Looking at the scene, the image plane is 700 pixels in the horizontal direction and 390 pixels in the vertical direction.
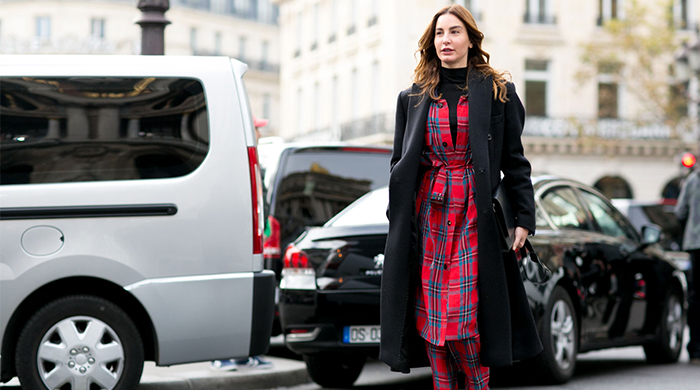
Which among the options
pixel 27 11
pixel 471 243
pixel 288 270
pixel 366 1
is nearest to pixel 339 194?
pixel 288 270

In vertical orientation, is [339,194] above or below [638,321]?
above

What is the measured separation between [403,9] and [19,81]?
113 feet

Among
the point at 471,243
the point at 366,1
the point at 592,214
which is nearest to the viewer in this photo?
the point at 471,243

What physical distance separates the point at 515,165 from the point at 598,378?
4.03 metres

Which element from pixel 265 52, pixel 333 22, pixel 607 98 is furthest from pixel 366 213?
pixel 265 52

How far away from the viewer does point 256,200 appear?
610cm

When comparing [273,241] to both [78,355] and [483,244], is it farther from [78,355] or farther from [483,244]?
[483,244]

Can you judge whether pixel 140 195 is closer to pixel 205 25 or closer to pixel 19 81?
pixel 19 81

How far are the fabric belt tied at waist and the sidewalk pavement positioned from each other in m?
3.18

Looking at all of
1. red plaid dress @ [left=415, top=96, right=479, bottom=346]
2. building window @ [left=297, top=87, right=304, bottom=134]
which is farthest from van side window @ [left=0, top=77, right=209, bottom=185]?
building window @ [left=297, top=87, right=304, bottom=134]

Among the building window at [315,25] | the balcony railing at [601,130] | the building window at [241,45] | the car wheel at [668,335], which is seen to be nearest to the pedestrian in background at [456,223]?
the car wheel at [668,335]

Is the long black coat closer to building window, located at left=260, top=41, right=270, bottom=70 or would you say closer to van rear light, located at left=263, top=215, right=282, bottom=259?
van rear light, located at left=263, top=215, right=282, bottom=259

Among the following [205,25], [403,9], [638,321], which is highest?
[205,25]

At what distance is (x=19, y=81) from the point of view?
5980mm
